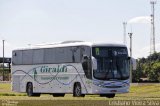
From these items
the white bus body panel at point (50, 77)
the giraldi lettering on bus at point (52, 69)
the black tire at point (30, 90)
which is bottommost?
the black tire at point (30, 90)

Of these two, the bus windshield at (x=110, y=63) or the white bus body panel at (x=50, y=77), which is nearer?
the bus windshield at (x=110, y=63)

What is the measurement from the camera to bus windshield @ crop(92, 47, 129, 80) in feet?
126

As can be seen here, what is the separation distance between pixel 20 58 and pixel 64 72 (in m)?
6.33

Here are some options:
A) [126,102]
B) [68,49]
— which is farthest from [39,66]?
[126,102]

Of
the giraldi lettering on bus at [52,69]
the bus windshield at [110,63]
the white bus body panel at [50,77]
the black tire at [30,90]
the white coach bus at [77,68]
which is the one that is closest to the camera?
the bus windshield at [110,63]

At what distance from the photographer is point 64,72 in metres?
41.8

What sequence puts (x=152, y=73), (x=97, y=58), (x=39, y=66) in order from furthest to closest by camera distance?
(x=152, y=73)
(x=39, y=66)
(x=97, y=58)

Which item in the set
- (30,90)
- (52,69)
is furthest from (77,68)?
(30,90)

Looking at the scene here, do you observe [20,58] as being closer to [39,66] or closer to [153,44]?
[39,66]

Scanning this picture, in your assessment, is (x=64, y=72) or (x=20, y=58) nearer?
(x=64, y=72)

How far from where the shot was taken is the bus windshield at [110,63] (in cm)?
3853

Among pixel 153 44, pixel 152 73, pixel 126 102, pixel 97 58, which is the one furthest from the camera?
pixel 153 44

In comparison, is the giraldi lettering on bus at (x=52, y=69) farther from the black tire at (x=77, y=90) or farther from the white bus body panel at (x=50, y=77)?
the black tire at (x=77, y=90)

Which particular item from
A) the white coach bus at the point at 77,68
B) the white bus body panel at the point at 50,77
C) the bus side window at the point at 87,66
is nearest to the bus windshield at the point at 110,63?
the white coach bus at the point at 77,68
